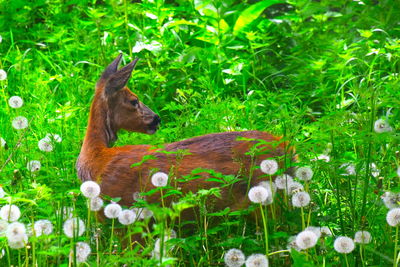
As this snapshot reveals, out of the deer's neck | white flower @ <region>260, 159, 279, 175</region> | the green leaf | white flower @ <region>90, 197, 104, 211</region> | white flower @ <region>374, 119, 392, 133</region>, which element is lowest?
white flower @ <region>90, 197, 104, 211</region>

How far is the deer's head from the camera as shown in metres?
4.45

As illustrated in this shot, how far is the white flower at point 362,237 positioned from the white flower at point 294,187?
379 millimetres

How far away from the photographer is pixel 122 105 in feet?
14.8

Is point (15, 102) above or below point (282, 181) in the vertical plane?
above

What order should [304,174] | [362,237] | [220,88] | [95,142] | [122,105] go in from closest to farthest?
[362,237] → [304,174] → [95,142] → [122,105] → [220,88]

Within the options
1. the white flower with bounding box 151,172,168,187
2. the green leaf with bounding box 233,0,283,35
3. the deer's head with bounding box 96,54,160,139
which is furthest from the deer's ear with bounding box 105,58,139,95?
the green leaf with bounding box 233,0,283,35

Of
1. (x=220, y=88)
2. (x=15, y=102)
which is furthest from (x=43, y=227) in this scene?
(x=220, y=88)

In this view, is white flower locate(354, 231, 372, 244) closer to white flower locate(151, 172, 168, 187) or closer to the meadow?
the meadow

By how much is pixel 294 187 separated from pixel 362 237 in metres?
0.46

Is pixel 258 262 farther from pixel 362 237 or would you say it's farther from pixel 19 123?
pixel 19 123

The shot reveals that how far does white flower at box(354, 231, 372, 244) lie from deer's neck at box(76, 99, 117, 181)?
1474 millimetres

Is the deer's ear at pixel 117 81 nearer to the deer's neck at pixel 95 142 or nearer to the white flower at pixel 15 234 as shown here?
the deer's neck at pixel 95 142

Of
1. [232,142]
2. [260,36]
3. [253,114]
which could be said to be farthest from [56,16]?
[232,142]

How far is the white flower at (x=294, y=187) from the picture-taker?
3500 millimetres
